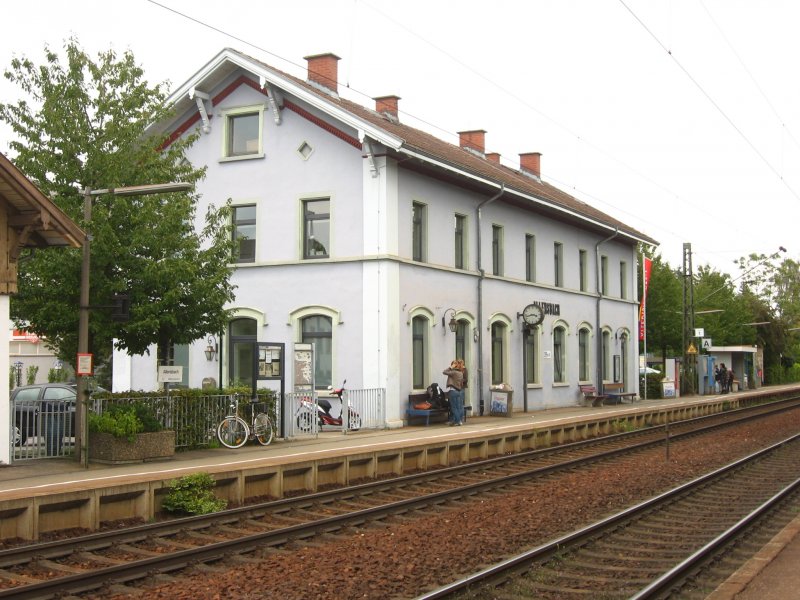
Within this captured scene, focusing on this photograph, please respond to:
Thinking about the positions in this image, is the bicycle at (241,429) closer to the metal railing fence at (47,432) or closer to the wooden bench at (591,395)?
the metal railing fence at (47,432)

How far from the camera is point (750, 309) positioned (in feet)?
237

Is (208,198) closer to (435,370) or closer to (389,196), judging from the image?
(389,196)

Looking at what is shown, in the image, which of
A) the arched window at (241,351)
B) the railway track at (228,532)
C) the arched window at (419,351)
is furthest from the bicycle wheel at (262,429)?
the arched window at (241,351)

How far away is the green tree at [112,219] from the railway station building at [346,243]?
474 centimetres

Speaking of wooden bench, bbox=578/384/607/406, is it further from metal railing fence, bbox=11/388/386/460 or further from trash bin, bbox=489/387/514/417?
metal railing fence, bbox=11/388/386/460

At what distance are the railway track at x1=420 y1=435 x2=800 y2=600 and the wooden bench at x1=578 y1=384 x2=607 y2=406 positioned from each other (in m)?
20.2

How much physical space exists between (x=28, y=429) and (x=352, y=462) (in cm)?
523

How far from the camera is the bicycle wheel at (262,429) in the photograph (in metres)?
19.3

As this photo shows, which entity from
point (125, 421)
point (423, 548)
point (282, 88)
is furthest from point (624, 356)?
point (423, 548)

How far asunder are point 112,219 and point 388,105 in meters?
16.8

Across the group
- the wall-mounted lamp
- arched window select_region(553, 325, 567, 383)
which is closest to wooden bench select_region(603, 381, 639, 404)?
arched window select_region(553, 325, 567, 383)

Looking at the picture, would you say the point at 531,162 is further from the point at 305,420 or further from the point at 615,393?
the point at 305,420

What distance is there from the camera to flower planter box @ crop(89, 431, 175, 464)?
15.6 m

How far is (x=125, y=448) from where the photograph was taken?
1569 cm
